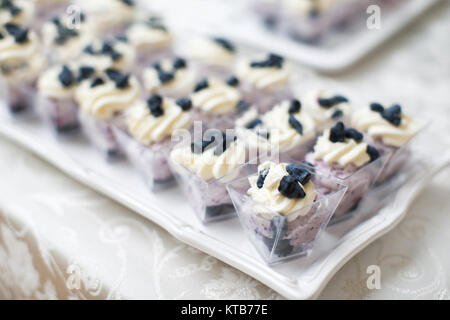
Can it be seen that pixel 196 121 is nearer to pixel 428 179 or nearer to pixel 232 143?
pixel 232 143

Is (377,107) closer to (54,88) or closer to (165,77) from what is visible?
(165,77)

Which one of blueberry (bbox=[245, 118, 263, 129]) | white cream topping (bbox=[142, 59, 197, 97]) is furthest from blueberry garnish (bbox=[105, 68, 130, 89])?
blueberry (bbox=[245, 118, 263, 129])

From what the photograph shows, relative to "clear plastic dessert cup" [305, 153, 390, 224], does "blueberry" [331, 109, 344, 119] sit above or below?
above

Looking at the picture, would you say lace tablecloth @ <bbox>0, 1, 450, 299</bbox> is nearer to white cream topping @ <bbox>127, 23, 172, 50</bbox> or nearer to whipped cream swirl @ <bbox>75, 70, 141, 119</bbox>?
whipped cream swirl @ <bbox>75, 70, 141, 119</bbox>

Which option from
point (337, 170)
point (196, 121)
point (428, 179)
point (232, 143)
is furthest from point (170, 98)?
point (428, 179)

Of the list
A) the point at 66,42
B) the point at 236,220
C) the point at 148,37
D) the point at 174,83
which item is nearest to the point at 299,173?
the point at 236,220

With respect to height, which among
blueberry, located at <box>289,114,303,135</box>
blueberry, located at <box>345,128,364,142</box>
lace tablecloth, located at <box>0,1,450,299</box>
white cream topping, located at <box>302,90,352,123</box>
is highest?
blueberry, located at <box>345,128,364,142</box>

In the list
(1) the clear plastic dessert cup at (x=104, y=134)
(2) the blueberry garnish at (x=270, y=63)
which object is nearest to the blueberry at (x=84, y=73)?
(1) the clear plastic dessert cup at (x=104, y=134)

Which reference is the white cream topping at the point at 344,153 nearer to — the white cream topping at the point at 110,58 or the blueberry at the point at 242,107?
the blueberry at the point at 242,107
